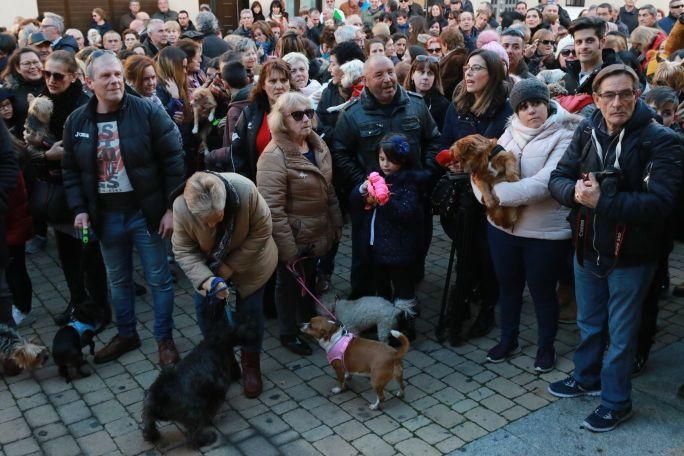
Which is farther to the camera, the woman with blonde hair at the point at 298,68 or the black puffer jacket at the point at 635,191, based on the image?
the woman with blonde hair at the point at 298,68

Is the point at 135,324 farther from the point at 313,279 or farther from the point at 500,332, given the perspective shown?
the point at 500,332

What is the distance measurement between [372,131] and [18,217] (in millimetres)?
2821

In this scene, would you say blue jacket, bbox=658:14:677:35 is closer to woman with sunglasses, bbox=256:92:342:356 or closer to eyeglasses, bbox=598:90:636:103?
woman with sunglasses, bbox=256:92:342:356

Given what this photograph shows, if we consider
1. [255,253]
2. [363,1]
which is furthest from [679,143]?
[363,1]

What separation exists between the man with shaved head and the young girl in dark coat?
0.51ft

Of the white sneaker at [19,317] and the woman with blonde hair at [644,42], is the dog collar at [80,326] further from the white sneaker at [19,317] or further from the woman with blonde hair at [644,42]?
the woman with blonde hair at [644,42]

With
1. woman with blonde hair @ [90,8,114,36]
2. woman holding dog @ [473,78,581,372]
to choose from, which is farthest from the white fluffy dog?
woman with blonde hair @ [90,8,114,36]

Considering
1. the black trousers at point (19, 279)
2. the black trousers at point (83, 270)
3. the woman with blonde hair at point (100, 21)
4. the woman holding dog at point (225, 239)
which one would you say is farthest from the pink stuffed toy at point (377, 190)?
the woman with blonde hair at point (100, 21)

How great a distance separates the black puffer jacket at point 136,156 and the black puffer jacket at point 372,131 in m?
1.23

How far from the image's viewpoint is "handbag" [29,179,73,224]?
5488 mm

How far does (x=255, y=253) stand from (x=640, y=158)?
2.30 m

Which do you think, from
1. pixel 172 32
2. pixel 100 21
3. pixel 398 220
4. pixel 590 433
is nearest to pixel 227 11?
pixel 100 21

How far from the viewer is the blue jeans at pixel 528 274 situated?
15.0ft

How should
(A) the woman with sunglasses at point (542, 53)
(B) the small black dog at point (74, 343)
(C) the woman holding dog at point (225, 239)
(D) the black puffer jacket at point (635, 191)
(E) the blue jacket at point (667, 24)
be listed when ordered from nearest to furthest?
(D) the black puffer jacket at point (635, 191), (C) the woman holding dog at point (225, 239), (B) the small black dog at point (74, 343), (A) the woman with sunglasses at point (542, 53), (E) the blue jacket at point (667, 24)
